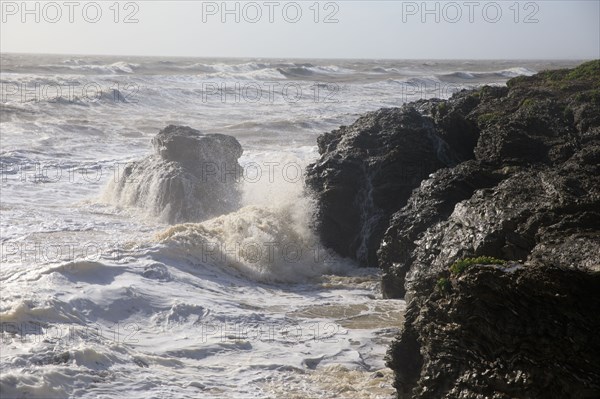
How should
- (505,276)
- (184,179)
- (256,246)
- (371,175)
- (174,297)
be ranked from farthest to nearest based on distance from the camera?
(184,179) → (371,175) → (256,246) → (174,297) → (505,276)

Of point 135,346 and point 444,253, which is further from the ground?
point 444,253

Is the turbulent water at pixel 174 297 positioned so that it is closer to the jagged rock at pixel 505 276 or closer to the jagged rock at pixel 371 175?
the jagged rock at pixel 371 175

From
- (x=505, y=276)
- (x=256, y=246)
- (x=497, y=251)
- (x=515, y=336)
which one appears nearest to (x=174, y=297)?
(x=256, y=246)

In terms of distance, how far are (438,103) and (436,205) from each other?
5577 mm

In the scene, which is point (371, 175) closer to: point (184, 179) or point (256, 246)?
point (256, 246)

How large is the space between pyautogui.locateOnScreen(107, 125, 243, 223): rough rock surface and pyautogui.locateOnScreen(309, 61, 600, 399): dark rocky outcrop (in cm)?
246

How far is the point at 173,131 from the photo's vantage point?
53.7ft

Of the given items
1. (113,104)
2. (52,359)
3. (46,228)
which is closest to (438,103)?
(46,228)

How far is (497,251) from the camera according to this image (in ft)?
24.8

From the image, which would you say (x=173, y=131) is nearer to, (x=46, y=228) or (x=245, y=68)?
(x=46, y=228)

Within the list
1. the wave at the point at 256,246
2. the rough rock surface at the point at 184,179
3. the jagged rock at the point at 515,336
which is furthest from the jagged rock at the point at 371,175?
the jagged rock at the point at 515,336

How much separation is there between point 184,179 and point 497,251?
8.87 metres

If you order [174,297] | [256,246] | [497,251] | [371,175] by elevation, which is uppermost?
[371,175]

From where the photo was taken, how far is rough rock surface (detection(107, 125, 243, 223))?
15.0 metres
